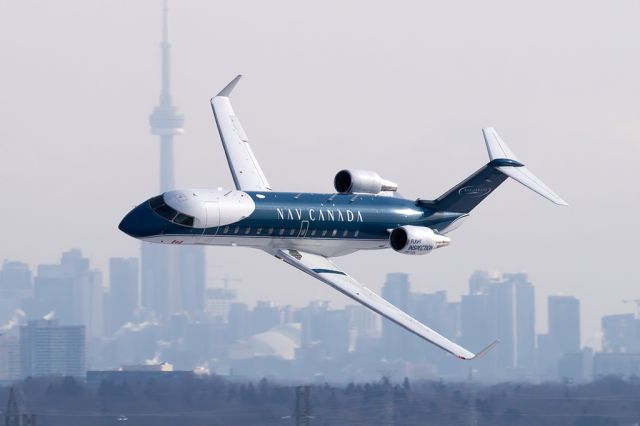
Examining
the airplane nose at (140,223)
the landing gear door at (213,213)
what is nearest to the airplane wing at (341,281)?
the landing gear door at (213,213)

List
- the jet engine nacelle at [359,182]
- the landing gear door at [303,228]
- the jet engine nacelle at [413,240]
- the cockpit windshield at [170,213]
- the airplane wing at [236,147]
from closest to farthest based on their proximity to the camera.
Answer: the cockpit windshield at [170,213] < the landing gear door at [303,228] < the jet engine nacelle at [413,240] < the jet engine nacelle at [359,182] < the airplane wing at [236,147]

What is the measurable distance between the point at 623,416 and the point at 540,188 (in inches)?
2156

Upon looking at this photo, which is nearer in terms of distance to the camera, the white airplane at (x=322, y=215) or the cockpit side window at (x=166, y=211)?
the cockpit side window at (x=166, y=211)

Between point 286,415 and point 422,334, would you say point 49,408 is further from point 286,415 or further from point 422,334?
point 422,334

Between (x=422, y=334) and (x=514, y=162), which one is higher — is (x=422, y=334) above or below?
below

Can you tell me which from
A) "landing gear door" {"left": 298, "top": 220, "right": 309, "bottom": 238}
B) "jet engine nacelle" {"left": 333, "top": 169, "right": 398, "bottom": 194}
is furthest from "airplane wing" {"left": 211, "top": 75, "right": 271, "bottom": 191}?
"landing gear door" {"left": 298, "top": 220, "right": 309, "bottom": 238}

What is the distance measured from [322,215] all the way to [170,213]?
9208 mm

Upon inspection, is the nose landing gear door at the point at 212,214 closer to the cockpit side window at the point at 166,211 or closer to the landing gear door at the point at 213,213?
the landing gear door at the point at 213,213

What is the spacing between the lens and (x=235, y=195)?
89.6 metres

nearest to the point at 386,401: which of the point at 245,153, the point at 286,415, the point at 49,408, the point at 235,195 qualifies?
the point at 286,415

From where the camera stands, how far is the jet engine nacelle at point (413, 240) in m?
93.4

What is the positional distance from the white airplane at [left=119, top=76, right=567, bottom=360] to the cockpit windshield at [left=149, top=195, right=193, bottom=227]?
5 cm

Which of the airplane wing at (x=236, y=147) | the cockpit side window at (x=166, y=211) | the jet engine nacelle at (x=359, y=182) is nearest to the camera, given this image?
the cockpit side window at (x=166, y=211)

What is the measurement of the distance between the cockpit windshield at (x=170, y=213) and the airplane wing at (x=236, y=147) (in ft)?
32.3
